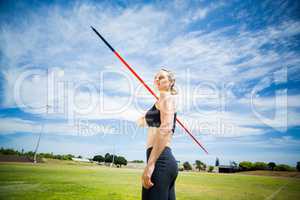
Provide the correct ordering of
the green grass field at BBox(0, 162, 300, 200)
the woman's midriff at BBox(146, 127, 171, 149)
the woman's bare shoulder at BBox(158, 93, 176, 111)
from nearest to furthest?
the woman's bare shoulder at BBox(158, 93, 176, 111) → the woman's midriff at BBox(146, 127, 171, 149) → the green grass field at BBox(0, 162, 300, 200)

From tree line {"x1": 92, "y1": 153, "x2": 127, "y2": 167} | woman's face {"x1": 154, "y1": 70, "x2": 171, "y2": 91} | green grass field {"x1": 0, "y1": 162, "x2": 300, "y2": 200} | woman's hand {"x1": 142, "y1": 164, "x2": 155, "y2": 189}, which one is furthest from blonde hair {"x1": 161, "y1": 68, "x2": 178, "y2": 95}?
tree line {"x1": 92, "y1": 153, "x2": 127, "y2": 167}

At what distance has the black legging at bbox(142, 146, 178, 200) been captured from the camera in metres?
1.99

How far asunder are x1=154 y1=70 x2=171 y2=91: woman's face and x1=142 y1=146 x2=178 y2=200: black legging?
501mm

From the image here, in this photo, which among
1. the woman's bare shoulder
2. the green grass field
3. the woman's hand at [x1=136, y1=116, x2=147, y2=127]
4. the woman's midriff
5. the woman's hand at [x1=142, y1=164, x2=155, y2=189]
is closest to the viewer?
the woman's hand at [x1=142, y1=164, x2=155, y2=189]

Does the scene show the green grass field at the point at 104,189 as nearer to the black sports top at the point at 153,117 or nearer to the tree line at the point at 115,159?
the black sports top at the point at 153,117

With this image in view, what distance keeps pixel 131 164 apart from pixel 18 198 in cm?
6653

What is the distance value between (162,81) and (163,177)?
0.78m

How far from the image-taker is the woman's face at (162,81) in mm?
2297

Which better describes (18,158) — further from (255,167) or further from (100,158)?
(255,167)

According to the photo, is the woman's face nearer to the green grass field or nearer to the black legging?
the black legging

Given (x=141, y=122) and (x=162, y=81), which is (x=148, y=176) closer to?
(x=141, y=122)

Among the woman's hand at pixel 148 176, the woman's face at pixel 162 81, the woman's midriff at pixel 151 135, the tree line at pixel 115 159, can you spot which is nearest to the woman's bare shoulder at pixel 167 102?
the woman's face at pixel 162 81

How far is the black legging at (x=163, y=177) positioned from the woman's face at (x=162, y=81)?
501 millimetres

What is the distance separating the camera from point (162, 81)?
2309 millimetres
